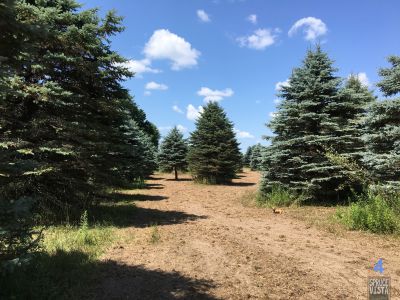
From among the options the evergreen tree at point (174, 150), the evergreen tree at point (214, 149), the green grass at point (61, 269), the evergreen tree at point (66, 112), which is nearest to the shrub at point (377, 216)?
the green grass at point (61, 269)

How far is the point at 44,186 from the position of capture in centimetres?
1026

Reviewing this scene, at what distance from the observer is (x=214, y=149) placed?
89.6 ft

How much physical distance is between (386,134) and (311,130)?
15.0 ft

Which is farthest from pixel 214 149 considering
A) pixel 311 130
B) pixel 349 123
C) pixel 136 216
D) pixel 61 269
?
pixel 61 269

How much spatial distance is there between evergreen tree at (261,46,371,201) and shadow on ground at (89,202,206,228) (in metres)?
4.43

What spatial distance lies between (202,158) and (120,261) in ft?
69.0

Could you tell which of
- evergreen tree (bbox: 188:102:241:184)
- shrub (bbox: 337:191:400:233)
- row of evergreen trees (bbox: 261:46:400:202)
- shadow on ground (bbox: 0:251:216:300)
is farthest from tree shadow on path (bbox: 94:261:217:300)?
evergreen tree (bbox: 188:102:241:184)

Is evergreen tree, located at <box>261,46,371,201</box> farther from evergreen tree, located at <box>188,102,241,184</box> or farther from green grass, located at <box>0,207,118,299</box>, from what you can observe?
evergreen tree, located at <box>188,102,241,184</box>

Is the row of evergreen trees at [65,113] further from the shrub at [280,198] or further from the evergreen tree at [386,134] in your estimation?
the evergreen tree at [386,134]

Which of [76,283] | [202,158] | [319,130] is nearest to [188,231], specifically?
[76,283]

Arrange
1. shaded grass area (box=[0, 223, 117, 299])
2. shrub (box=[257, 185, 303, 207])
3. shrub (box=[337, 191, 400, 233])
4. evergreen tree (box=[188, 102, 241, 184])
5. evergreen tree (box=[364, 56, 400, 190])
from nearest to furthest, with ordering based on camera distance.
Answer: shaded grass area (box=[0, 223, 117, 299]), shrub (box=[337, 191, 400, 233]), evergreen tree (box=[364, 56, 400, 190]), shrub (box=[257, 185, 303, 207]), evergreen tree (box=[188, 102, 241, 184])

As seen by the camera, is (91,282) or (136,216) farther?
(136,216)

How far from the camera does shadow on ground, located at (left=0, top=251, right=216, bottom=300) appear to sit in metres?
4.91

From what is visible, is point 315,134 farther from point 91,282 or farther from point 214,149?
point 214,149
